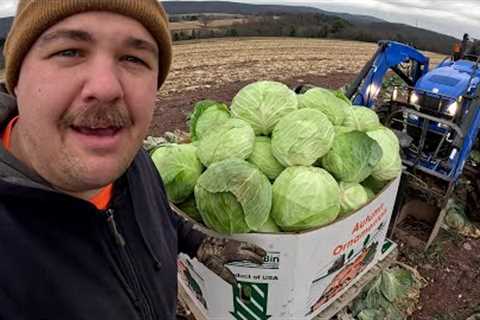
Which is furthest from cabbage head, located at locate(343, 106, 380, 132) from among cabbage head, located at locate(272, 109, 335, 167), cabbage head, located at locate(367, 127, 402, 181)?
cabbage head, located at locate(272, 109, 335, 167)

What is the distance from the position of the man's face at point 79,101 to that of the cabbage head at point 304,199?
47.2 inches

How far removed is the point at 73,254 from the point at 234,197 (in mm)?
968

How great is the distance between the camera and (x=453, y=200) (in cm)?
479

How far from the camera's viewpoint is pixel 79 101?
113 cm

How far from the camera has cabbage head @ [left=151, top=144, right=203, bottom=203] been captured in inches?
95.6

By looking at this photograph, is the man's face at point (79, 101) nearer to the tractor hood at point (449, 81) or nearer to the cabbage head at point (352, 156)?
the cabbage head at point (352, 156)

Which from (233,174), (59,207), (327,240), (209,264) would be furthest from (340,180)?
(59,207)

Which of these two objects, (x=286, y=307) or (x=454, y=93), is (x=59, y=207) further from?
(x=454, y=93)

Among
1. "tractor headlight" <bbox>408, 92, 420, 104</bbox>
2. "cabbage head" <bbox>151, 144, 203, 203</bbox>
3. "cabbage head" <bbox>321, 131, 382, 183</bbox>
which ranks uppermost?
"cabbage head" <bbox>321, 131, 382, 183</bbox>

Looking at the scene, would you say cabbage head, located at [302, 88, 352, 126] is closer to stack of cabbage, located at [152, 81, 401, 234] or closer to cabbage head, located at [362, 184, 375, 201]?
stack of cabbage, located at [152, 81, 401, 234]

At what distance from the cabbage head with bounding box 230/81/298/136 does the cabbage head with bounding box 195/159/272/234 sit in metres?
0.55

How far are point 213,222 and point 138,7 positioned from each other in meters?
1.29

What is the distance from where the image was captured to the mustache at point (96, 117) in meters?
1.13

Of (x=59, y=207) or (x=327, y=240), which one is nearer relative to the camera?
(x=59, y=207)
